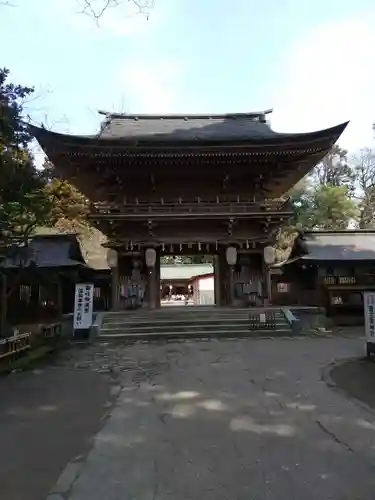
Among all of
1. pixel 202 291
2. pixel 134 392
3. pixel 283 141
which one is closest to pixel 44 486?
pixel 134 392

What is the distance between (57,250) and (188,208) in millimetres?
6793

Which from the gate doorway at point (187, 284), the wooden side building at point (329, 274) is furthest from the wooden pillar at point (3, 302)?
the gate doorway at point (187, 284)

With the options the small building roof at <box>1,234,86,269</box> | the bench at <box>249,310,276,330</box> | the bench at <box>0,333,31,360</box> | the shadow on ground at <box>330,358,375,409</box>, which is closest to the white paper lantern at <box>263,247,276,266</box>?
the bench at <box>249,310,276,330</box>

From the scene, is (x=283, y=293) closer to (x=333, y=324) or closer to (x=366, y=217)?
(x=333, y=324)

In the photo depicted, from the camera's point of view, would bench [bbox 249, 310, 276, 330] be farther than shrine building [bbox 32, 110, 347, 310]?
No

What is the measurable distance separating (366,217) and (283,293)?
26.3 meters

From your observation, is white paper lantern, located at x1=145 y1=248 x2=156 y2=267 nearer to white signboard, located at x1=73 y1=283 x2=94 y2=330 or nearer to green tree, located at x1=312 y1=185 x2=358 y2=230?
white signboard, located at x1=73 y1=283 x2=94 y2=330

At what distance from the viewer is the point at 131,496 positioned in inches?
141

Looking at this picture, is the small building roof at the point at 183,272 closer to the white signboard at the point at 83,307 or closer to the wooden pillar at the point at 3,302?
the white signboard at the point at 83,307

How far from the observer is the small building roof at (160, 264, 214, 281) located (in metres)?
43.4

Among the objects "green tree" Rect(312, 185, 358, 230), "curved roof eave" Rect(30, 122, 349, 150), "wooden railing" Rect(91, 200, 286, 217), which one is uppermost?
"green tree" Rect(312, 185, 358, 230)

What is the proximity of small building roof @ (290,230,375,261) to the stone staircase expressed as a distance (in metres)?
5.17

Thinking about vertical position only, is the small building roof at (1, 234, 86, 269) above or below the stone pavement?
above

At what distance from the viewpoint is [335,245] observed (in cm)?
2192
